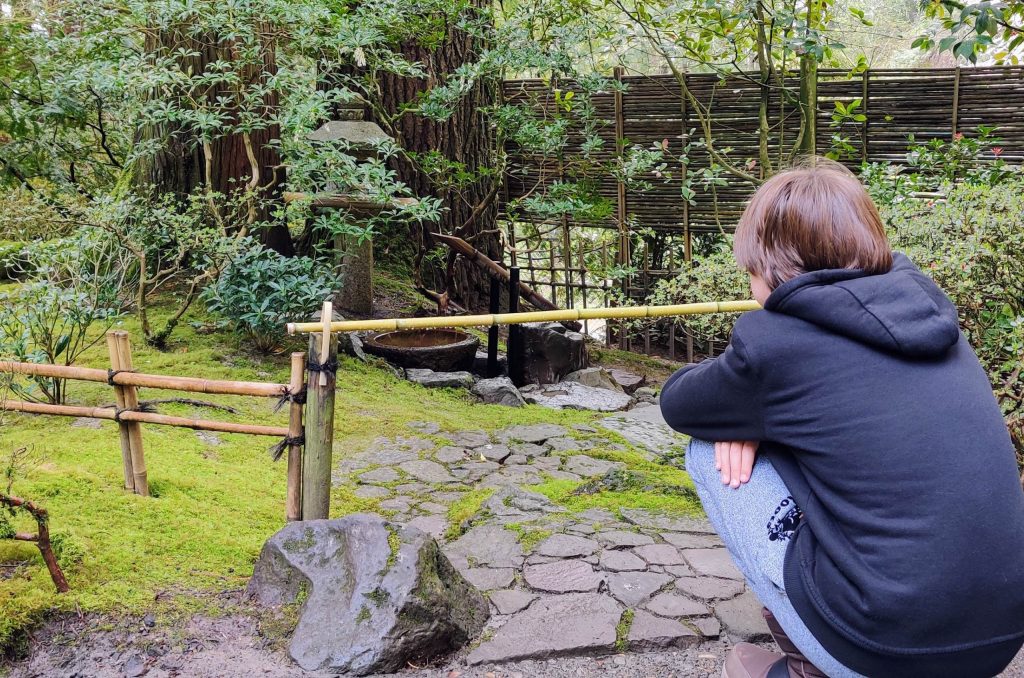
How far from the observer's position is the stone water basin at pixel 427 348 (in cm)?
630

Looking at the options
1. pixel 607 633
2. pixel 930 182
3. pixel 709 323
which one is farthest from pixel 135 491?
pixel 930 182

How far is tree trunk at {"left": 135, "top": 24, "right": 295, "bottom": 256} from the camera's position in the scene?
628 centimetres

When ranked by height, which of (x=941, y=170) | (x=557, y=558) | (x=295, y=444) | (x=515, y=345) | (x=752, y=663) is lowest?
(x=557, y=558)

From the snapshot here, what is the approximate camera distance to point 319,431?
2746 mm

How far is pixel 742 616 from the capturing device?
2.60 m

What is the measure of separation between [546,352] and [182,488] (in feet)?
12.6

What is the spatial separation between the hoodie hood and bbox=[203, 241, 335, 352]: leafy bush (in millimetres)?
4270

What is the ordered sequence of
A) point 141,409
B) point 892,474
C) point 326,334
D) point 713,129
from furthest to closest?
point 713,129
point 141,409
point 326,334
point 892,474

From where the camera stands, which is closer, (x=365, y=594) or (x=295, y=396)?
(x=365, y=594)

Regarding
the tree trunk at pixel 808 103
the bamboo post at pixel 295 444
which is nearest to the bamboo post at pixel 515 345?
the tree trunk at pixel 808 103

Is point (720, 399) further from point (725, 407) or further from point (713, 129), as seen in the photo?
point (713, 129)

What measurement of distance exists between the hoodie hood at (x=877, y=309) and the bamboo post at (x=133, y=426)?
100 inches

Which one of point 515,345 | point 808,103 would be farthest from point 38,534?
point 808,103

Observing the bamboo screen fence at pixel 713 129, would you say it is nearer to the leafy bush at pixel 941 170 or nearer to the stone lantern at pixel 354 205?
the leafy bush at pixel 941 170
